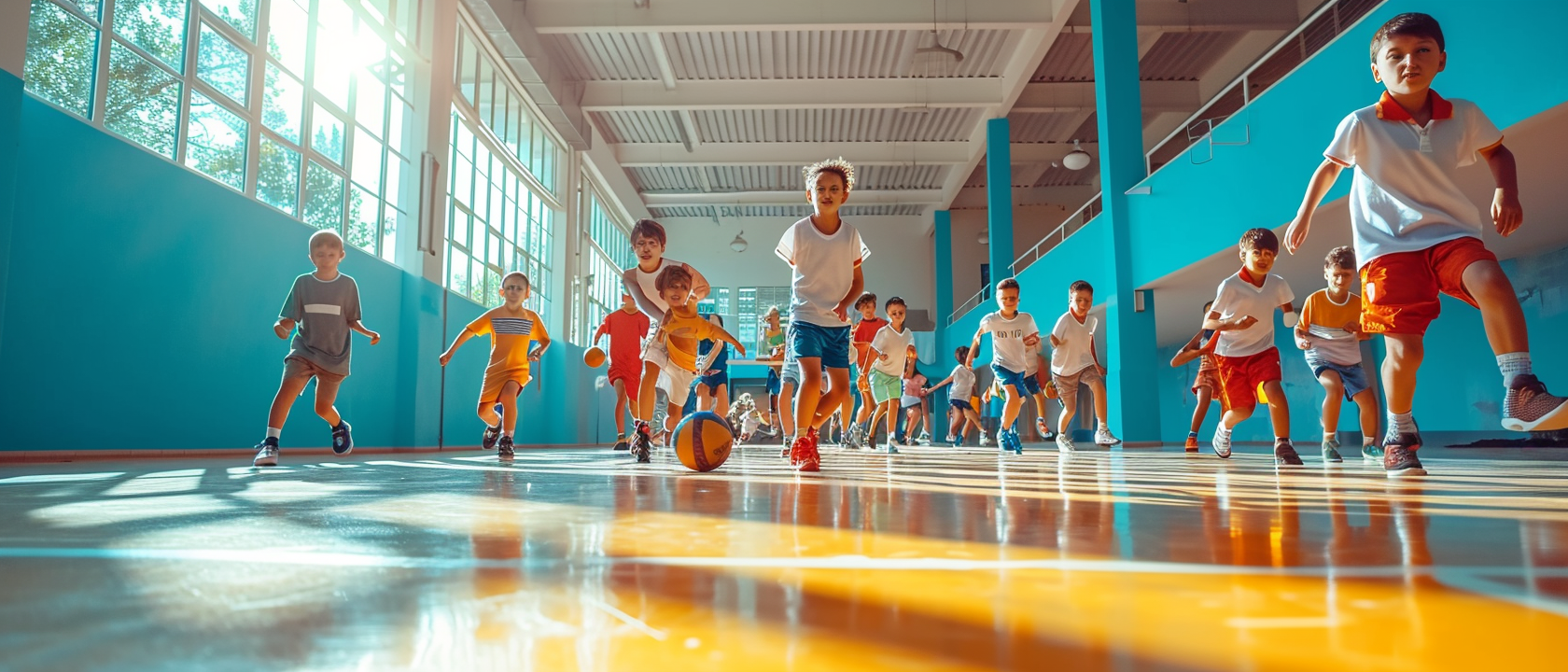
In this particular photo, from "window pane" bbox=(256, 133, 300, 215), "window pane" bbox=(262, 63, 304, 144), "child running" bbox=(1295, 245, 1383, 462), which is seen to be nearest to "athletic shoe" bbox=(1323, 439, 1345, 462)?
"child running" bbox=(1295, 245, 1383, 462)

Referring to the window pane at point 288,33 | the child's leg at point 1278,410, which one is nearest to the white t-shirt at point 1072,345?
the child's leg at point 1278,410

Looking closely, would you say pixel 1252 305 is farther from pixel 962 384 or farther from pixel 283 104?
pixel 283 104

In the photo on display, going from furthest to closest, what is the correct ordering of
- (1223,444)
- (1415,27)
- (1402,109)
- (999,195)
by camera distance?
(999,195) < (1223,444) < (1402,109) < (1415,27)

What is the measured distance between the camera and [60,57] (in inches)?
225

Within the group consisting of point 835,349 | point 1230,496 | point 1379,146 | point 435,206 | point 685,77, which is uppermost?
point 685,77

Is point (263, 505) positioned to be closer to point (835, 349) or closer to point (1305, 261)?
point (835, 349)

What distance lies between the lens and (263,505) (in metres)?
1.85

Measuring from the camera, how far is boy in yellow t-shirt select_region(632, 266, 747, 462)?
16.6 feet

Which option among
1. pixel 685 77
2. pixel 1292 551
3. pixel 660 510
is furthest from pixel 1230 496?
pixel 685 77

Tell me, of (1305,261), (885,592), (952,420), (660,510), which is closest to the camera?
(885,592)

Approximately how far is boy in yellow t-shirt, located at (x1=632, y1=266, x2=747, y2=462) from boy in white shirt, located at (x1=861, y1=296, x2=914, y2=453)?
113 inches

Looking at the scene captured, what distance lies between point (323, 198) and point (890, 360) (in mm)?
6042

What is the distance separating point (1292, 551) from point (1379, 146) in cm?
293

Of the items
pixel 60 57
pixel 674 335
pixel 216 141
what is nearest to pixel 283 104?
pixel 216 141
